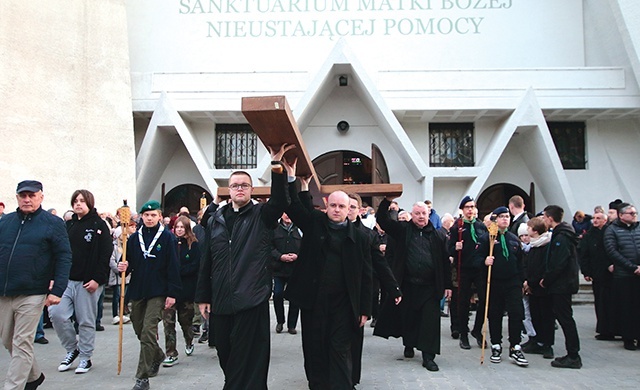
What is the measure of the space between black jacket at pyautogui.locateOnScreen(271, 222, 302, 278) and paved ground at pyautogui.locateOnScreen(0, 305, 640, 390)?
1.08 metres

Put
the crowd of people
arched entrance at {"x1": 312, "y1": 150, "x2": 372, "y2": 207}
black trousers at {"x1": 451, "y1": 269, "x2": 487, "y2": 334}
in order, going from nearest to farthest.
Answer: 1. the crowd of people
2. black trousers at {"x1": 451, "y1": 269, "x2": 487, "y2": 334}
3. arched entrance at {"x1": 312, "y1": 150, "x2": 372, "y2": 207}

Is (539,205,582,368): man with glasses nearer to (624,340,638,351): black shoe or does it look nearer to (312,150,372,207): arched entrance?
(624,340,638,351): black shoe

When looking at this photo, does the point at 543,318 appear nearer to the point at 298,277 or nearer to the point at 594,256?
the point at 594,256

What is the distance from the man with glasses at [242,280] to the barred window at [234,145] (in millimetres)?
11522

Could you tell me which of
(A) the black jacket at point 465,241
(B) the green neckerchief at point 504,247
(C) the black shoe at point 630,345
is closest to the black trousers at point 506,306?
(B) the green neckerchief at point 504,247

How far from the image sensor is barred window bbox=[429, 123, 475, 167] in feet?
50.7

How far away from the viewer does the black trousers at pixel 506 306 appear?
6383 mm

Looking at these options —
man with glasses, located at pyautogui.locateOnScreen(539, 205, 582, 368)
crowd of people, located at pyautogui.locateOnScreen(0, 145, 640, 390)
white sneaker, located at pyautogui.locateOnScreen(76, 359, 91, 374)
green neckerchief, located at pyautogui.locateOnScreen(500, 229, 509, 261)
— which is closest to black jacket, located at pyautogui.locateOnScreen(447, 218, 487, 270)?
crowd of people, located at pyautogui.locateOnScreen(0, 145, 640, 390)

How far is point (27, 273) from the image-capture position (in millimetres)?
4543

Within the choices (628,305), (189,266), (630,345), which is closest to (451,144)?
(628,305)

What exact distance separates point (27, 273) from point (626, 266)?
7.43 m

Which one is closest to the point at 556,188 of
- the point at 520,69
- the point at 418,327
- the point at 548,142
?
the point at 548,142

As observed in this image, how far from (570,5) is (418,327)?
1435cm

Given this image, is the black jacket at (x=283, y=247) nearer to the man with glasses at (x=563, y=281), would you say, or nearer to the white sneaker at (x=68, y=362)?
the white sneaker at (x=68, y=362)
